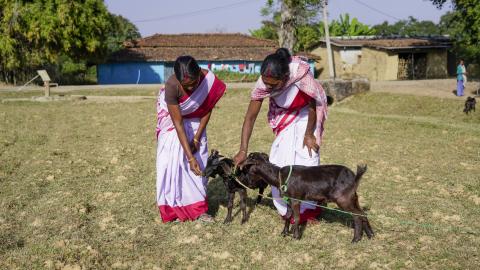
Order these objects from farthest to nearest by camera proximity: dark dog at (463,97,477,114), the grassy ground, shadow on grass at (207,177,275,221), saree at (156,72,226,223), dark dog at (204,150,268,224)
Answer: dark dog at (463,97,477,114) < shadow on grass at (207,177,275,221) < saree at (156,72,226,223) < dark dog at (204,150,268,224) < the grassy ground

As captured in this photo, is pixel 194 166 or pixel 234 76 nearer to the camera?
pixel 194 166

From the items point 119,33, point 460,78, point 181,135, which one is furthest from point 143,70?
point 181,135

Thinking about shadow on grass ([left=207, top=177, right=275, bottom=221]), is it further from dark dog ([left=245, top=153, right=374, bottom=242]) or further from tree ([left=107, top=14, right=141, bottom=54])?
tree ([left=107, top=14, right=141, bottom=54])

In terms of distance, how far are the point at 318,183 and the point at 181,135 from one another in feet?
5.19

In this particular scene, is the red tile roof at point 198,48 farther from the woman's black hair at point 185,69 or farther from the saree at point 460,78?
the woman's black hair at point 185,69

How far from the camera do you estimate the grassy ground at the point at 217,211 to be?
4.63 meters

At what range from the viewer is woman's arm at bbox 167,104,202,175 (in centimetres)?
518

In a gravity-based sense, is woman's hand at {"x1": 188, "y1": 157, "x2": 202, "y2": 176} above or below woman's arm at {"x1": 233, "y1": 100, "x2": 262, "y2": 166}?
below

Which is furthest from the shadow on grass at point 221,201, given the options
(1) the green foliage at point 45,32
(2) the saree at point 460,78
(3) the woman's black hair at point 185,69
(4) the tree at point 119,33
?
(4) the tree at point 119,33

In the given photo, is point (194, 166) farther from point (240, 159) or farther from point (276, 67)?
point (276, 67)

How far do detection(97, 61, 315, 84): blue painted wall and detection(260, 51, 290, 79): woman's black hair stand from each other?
118ft

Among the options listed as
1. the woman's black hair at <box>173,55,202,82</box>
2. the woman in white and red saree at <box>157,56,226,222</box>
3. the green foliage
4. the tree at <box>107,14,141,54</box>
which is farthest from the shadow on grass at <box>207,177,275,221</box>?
the tree at <box>107,14,141,54</box>

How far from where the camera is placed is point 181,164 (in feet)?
18.3

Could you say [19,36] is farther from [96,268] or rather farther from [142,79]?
[96,268]
